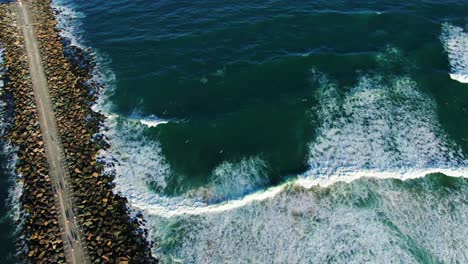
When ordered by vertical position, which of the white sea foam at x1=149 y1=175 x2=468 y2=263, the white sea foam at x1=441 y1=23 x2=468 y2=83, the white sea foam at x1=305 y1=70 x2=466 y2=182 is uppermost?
the white sea foam at x1=441 y1=23 x2=468 y2=83

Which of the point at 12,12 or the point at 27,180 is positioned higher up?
the point at 12,12

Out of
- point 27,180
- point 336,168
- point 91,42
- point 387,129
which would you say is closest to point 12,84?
point 91,42

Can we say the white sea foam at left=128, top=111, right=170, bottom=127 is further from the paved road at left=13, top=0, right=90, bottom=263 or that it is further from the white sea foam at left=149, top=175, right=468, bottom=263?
the white sea foam at left=149, top=175, right=468, bottom=263

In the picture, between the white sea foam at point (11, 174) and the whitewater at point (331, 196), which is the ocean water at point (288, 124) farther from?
the white sea foam at point (11, 174)

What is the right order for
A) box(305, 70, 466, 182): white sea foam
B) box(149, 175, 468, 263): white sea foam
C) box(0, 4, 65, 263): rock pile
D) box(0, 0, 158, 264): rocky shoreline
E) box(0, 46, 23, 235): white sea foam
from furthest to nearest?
1. box(305, 70, 466, 182): white sea foam
2. box(0, 46, 23, 235): white sea foam
3. box(0, 4, 65, 263): rock pile
4. box(0, 0, 158, 264): rocky shoreline
5. box(149, 175, 468, 263): white sea foam

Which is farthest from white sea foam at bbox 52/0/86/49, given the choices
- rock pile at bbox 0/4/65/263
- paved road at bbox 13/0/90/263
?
rock pile at bbox 0/4/65/263

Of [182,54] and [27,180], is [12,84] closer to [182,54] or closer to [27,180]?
[27,180]

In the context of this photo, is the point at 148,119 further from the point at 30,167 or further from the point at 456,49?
the point at 456,49
